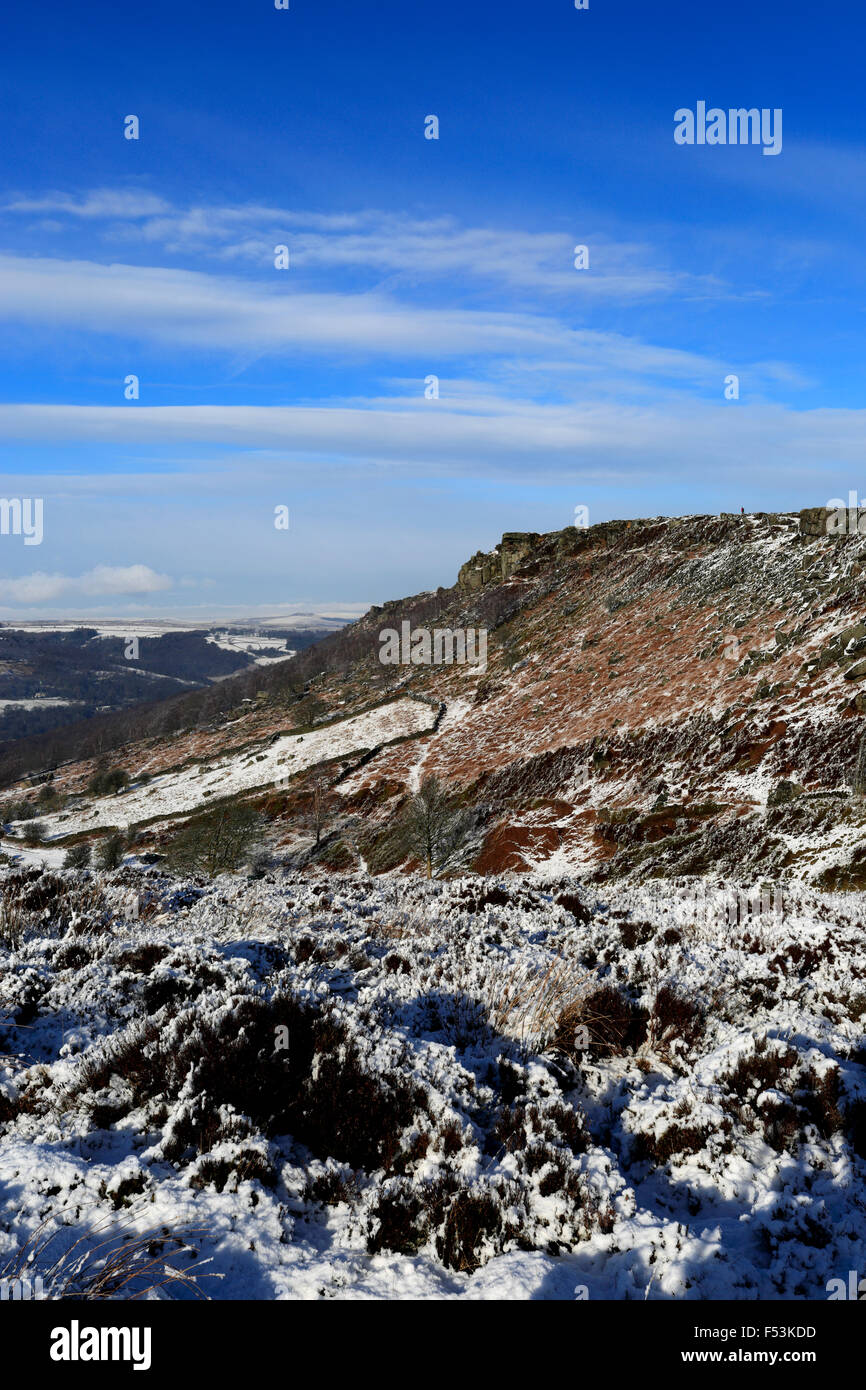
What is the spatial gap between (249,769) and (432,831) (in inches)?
1615

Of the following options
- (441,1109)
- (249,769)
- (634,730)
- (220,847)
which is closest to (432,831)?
(220,847)

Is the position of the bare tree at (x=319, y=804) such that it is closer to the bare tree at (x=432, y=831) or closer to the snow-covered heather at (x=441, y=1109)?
the bare tree at (x=432, y=831)

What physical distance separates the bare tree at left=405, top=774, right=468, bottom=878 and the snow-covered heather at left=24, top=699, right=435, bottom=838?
27.0m

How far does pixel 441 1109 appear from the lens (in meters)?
6.08

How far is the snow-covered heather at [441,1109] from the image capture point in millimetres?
4715

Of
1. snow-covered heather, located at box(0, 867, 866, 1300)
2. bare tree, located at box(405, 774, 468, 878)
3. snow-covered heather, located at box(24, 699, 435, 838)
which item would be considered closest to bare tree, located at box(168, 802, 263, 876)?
bare tree, located at box(405, 774, 468, 878)

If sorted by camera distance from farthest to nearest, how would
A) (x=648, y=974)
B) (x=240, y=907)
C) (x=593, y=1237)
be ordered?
(x=240, y=907) < (x=648, y=974) < (x=593, y=1237)

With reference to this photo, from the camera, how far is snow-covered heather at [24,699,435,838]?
67500 mm

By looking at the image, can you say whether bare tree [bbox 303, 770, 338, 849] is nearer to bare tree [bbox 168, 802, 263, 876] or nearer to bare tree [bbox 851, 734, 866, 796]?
bare tree [bbox 168, 802, 263, 876]

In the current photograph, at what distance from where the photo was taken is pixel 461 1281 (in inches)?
181

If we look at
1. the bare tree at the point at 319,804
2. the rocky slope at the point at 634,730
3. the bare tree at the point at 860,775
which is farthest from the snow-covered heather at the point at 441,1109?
the bare tree at the point at 319,804
